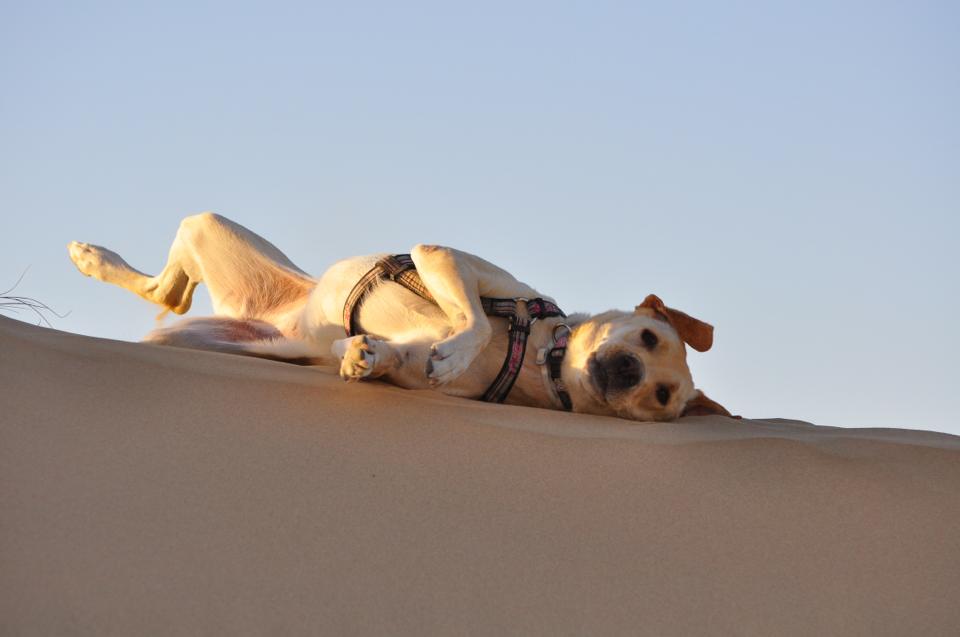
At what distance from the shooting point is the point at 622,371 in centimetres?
453

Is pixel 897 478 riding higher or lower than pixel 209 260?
lower

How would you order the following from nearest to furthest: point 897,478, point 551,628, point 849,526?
1. point 551,628
2. point 849,526
3. point 897,478

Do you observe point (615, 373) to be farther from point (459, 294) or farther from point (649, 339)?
point (459, 294)

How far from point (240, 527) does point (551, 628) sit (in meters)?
0.87

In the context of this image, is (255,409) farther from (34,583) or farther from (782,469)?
(782,469)

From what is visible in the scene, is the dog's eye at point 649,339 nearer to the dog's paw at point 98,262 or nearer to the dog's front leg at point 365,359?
the dog's front leg at point 365,359

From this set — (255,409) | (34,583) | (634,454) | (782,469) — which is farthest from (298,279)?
(34,583)

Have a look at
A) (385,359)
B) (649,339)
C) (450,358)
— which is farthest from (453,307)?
(649,339)

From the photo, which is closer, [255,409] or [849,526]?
[849,526]

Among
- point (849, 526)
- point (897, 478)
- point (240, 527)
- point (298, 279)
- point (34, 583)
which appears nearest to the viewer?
point (34, 583)

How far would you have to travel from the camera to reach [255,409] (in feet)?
11.7

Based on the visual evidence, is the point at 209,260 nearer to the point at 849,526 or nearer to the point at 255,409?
the point at 255,409

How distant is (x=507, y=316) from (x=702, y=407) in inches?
39.7

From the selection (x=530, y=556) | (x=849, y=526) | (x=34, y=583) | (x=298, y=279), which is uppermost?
(x=298, y=279)
